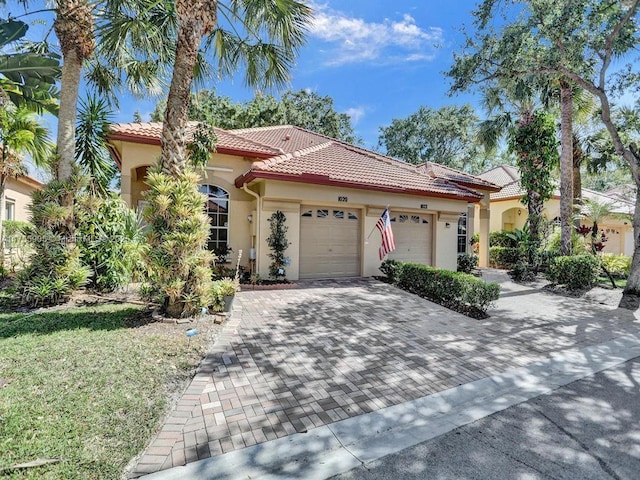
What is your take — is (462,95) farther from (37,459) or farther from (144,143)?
(37,459)

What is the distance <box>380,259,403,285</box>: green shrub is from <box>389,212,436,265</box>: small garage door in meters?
1.24

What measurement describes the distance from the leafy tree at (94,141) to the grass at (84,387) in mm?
4220

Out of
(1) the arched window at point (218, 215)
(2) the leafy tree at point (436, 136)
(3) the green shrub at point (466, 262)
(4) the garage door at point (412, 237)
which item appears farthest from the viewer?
(2) the leafy tree at point (436, 136)

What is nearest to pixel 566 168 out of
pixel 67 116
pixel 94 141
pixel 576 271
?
pixel 576 271

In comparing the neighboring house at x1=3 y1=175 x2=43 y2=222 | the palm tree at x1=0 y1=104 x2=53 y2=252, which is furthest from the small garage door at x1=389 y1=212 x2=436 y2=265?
the neighboring house at x1=3 y1=175 x2=43 y2=222

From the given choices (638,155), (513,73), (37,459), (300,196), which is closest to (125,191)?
(300,196)

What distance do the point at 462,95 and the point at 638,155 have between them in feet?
19.3

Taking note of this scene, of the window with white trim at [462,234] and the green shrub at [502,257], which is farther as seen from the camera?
the green shrub at [502,257]

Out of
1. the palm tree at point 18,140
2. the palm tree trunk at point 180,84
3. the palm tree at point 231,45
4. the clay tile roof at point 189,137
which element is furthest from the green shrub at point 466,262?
the palm tree at point 18,140

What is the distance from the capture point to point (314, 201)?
1174 cm

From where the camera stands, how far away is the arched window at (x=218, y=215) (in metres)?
12.2

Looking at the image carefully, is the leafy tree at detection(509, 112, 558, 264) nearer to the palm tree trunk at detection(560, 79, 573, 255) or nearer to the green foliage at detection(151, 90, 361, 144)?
the palm tree trunk at detection(560, 79, 573, 255)

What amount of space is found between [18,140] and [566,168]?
66.9 feet

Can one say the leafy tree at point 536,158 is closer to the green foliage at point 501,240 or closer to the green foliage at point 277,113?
the green foliage at point 501,240
